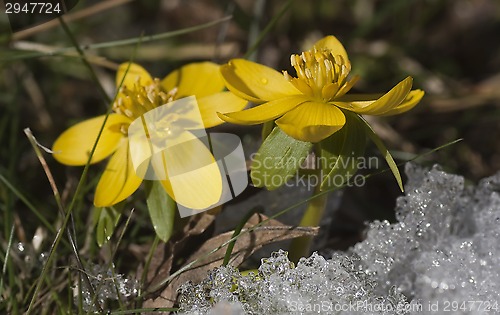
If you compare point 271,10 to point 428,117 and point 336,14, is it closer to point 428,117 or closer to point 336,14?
point 336,14

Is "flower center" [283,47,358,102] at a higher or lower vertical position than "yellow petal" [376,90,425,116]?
higher

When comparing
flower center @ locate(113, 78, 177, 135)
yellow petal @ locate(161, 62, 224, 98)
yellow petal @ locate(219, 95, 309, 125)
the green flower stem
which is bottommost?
the green flower stem

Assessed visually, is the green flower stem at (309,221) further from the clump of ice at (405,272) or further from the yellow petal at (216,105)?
the yellow petal at (216,105)

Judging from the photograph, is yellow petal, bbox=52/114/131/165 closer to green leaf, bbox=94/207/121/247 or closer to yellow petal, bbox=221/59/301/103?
green leaf, bbox=94/207/121/247

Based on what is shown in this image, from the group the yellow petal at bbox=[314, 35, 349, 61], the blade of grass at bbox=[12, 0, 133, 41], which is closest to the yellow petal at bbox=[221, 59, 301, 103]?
the yellow petal at bbox=[314, 35, 349, 61]

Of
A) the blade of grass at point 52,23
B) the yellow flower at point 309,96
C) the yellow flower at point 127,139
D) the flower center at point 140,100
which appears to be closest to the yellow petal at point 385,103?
the yellow flower at point 309,96

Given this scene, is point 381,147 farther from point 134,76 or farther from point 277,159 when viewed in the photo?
point 134,76

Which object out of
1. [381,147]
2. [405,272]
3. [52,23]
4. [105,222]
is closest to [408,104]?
[381,147]
